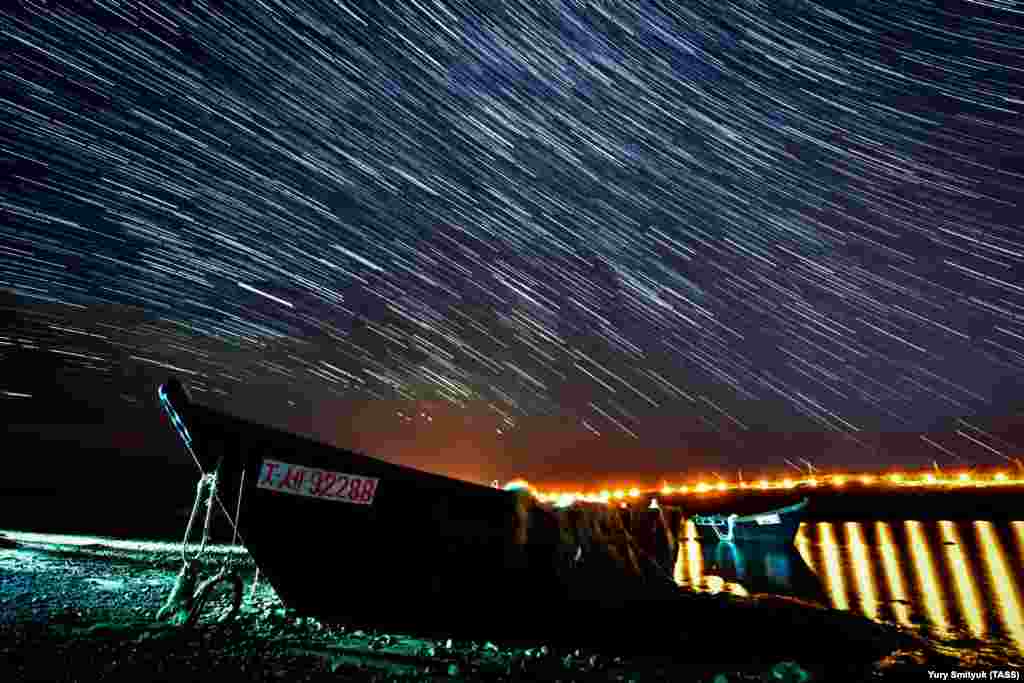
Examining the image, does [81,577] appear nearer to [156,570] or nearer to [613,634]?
[156,570]

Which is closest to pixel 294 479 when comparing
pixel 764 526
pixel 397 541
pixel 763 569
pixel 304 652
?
pixel 397 541

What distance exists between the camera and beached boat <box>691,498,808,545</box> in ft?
152

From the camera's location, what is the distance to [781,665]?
9.23 meters

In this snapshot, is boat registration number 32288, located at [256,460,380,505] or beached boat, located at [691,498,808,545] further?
beached boat, located at [691,498,808,545]

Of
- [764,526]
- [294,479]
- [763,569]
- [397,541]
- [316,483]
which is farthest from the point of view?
[764,526]

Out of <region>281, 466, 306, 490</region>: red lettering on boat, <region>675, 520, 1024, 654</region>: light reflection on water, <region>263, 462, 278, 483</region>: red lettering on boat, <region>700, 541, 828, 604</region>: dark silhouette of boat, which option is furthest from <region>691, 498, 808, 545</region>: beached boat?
<region>263, 462, 278, 483</region>: red lettering on boat

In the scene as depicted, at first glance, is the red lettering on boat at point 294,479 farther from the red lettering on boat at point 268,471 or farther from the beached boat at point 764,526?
the beached boat at point 764,526

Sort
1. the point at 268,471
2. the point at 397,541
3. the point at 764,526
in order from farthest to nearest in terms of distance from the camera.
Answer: the point at 764,526 → the point at 397,541 → the point at 268,471

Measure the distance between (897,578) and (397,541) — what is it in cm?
3907

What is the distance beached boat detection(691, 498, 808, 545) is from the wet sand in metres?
36.8

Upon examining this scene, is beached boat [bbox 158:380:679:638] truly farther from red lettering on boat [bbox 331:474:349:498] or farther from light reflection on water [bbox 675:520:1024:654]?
light reflection on water [bbox 675:520:1024:654]

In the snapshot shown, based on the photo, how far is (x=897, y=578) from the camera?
33.1 metres

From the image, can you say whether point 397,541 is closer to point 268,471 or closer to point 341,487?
point 341,487

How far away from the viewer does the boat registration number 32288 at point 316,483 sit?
8.67 m
